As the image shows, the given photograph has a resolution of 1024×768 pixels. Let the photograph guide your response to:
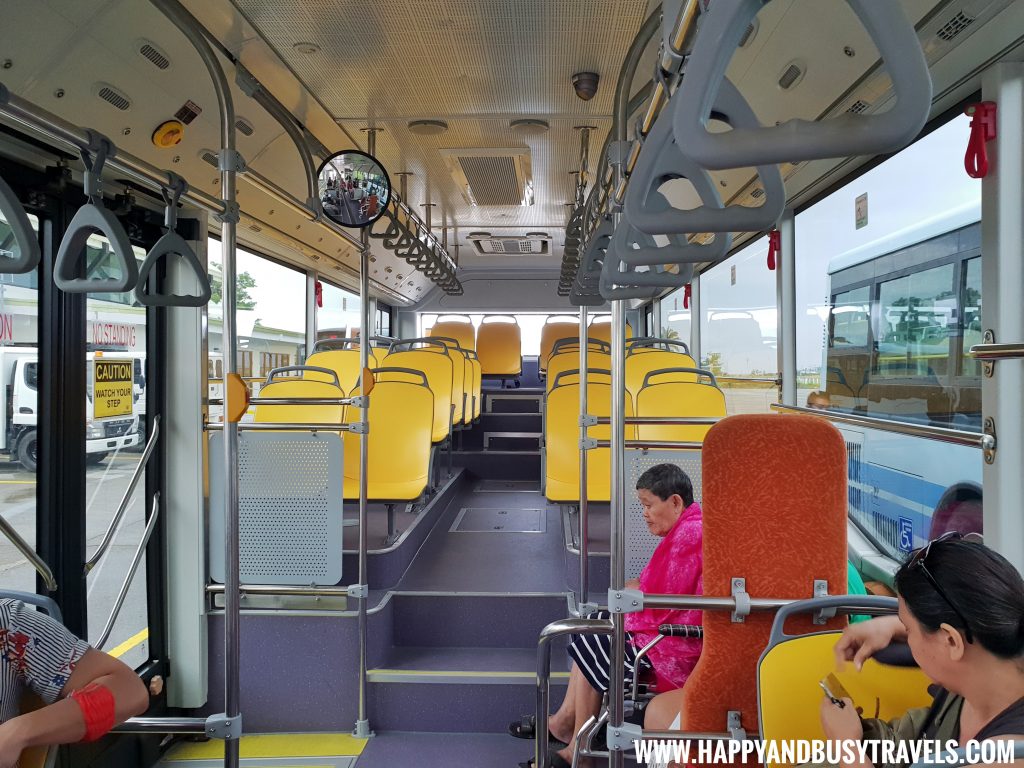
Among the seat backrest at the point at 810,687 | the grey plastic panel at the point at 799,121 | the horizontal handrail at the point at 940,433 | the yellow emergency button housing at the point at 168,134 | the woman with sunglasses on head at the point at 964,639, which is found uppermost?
the yellow emergency button housing at the point at 168,134

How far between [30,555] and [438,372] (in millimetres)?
3677

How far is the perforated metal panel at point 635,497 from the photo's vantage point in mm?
3295

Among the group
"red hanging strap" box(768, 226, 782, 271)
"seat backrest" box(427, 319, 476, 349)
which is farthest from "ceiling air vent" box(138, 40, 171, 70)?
"seat backrest" box(427, 319, 476, 349)

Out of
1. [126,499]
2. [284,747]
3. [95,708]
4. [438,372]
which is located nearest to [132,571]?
[126,499]

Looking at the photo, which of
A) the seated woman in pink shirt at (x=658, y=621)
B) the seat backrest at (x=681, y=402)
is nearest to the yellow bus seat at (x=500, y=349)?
the seat backrest at (x=681, y=402)

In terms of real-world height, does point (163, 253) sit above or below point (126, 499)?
above

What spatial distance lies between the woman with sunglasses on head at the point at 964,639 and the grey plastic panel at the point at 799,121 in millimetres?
897

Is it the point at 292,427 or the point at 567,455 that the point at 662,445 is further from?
the point at 292,427

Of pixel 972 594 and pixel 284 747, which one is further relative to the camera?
pixel 284 747

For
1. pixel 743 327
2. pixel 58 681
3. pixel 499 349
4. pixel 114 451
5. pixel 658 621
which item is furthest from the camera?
pixel 499 349

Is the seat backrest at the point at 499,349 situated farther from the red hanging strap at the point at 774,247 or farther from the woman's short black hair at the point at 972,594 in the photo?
the woman's short black hair at the point at 972,594

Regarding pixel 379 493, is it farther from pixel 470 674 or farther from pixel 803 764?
pixel 803 764

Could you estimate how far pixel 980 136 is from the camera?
2.00 meters

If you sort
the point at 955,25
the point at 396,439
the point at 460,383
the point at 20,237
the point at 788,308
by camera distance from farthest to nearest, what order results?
the point at 460,383 → the point at 396,439 → the point at 788,308 → the point at 955,25 → the point at 20,237
